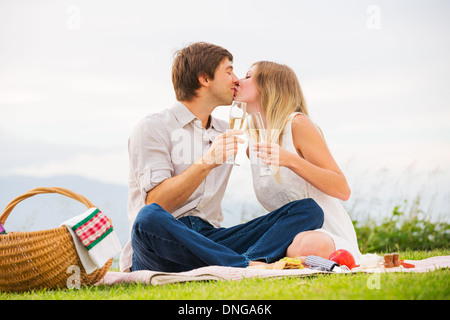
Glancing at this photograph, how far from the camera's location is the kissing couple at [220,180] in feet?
10.7

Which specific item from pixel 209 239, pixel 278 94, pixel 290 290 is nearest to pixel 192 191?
pixel 209 239

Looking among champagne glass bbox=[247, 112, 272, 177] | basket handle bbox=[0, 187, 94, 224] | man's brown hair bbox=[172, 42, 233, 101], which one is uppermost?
man's brown hair bbox=[172, 42, 233, 101]

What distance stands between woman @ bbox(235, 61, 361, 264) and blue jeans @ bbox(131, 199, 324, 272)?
0.11 metres

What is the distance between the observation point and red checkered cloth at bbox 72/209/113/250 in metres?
3.15

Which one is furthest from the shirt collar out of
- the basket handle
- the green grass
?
the green grass

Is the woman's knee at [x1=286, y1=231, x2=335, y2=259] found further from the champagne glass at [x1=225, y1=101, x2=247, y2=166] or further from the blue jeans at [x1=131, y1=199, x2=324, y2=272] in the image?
the champagne glass at [x1=225, y1=101, x2=247, y2=166]

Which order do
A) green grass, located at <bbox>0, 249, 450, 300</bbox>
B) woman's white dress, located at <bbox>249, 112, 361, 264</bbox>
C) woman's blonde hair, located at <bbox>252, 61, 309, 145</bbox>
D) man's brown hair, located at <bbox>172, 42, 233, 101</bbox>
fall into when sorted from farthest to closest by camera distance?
man's brown hair, located at <bbox>172, 42, 233, 101</bbox>
woman's blonde hair, located at <bbox>252, 61, 309, 145</bbox>
woman's white dress, located at <bbox>249, 112, 361, 264</bbox>
green grass, located at <bbox>0, 249, 450, 300</bbox>

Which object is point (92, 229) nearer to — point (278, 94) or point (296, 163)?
point (296, 163)

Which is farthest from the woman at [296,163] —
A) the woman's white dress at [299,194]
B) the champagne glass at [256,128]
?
the champagne glass at [256,128]

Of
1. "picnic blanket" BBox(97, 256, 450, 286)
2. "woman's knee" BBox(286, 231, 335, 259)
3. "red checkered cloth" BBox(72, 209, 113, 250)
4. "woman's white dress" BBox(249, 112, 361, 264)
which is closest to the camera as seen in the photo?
"picnic blanket" BBox(97, 256, 450, 286)

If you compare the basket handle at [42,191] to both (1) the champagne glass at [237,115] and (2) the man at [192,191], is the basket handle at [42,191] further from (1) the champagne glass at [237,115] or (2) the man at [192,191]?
(1) the champagne glass at [237,115]

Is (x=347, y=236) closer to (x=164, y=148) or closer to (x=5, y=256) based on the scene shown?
(x=164, y=148)

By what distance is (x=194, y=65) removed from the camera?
13.6 ft
